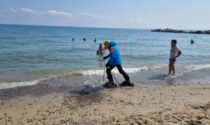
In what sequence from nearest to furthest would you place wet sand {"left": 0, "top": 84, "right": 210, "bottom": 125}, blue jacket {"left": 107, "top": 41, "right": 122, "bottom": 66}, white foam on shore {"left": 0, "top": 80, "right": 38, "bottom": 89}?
wet sand {"left": 0, "top": 84, "right": 210, "bottom": 125} → blue jacket {"left": 107, "top": 41, "right": 122, "bottom": 66} → white foam on shore {"left": 0, "top": 80, "right": 38, "bottom": 89}

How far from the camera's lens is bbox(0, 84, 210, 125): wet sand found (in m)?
4.39

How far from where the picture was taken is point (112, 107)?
17.5ft

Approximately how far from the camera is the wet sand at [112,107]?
4.39 m

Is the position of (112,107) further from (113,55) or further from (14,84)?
(14,84)

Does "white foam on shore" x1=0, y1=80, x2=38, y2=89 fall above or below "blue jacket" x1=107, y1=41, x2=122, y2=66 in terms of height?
below

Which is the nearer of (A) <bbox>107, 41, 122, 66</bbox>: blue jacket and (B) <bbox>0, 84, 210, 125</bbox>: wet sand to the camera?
(B) <bbox>0, 84, 210, 125</bbox>: wet sand

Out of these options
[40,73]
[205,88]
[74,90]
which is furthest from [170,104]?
[40,73]

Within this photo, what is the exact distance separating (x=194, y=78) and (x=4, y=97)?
27.1 feet

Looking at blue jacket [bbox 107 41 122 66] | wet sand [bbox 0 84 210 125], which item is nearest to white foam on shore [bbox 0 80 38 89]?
wet sand [bbox 0 84 210 125]

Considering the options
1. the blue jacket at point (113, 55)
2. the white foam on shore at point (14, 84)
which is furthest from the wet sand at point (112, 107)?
the white foam on shore at point (14, 84)

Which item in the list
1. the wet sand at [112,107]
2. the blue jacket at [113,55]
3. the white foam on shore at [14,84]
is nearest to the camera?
the wet sand at [112,107]

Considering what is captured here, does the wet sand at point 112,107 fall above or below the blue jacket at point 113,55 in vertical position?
below

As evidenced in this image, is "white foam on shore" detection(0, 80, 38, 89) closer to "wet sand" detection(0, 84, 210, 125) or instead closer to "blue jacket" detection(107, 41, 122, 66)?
"wet sand" detection(0, 84, 210, 125)

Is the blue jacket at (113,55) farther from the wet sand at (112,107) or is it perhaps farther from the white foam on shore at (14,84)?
the white foam on shore at (14,84)
